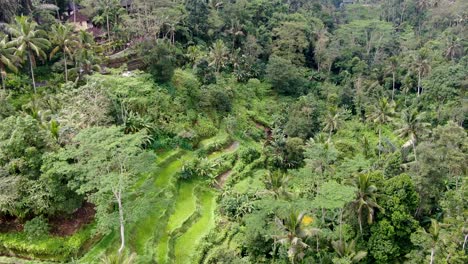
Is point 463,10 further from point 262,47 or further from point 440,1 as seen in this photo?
point 262,47

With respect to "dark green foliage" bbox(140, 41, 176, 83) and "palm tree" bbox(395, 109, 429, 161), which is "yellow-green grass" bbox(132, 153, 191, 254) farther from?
"palm tree" bbox(395, 109, 429, 161)

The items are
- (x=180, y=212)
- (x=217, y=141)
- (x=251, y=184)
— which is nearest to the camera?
(x=180, y=212)

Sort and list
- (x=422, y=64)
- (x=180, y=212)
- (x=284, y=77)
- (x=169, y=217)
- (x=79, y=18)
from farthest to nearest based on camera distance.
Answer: (x=422, y=64)
(x=284, y=77)
(x=79, y=18)
(x=180, y=212)
(x=169, y=217)

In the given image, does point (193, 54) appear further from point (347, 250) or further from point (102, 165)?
point (347, 250)

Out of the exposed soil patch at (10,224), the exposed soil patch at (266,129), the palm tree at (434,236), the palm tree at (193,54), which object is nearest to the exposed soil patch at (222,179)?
the exposed soil patch at (266,129)

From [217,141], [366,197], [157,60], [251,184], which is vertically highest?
[157,60]

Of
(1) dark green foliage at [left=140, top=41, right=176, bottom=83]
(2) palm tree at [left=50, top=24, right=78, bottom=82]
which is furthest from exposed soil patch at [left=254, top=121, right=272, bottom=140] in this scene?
(2) palm tree at [left=50, top=24, right=78, bottom=82]

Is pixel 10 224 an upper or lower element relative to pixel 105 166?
lower

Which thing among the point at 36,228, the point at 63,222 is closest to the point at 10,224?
Answer: the point at 36,228

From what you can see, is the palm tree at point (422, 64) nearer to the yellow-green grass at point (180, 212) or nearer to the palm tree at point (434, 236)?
the palm tree at point (434, 236)
